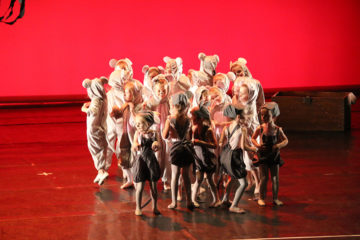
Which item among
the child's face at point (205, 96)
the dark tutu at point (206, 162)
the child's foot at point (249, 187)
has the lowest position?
the child's foot at point (249, 187)

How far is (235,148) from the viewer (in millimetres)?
7762

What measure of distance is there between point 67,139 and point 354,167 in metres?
4.94

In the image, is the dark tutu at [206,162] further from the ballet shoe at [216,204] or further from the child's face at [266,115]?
the child's face at [266,115]

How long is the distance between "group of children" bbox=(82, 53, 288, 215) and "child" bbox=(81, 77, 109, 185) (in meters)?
0.01

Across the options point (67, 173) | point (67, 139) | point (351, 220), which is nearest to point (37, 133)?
point (67, 139)

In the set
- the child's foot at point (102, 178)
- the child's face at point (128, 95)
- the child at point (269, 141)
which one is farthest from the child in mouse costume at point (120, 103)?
the child at point (269, 141)

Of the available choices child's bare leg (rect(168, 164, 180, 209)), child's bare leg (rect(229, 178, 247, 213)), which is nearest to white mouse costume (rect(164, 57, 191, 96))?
child's bare leg (rect(168, 164, 180, 209))

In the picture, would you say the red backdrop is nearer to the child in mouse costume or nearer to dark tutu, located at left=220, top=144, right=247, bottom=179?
the child in mouse costume

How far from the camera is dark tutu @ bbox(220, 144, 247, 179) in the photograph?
25.4 feet

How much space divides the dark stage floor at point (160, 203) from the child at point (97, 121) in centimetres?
29

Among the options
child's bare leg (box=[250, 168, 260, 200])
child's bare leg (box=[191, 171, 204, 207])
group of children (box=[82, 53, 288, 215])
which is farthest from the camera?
child's bare leg (box=[250, 168, 260, 200])

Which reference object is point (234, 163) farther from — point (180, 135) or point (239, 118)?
point (180, 135)

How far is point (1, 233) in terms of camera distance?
735 cm

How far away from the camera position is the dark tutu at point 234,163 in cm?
773
